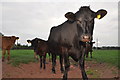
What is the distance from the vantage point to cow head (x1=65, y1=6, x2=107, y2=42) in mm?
5874

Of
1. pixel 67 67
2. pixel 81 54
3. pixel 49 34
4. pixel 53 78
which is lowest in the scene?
pixel 53 78

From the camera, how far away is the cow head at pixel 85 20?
19.3ft

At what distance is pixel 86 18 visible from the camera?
20.3 feet

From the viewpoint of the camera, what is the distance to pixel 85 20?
20.2 feet

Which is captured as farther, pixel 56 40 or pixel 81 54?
pixel 56 40

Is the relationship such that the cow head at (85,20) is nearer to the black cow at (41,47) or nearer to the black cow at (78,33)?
the black cow at (78,33)

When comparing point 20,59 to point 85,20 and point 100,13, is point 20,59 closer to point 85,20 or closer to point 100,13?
point 100,13

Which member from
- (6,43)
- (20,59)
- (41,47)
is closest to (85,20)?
(41,47)

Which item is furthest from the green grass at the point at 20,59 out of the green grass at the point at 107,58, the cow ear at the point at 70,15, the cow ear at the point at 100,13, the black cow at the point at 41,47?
the cow ear at the point at 100,13

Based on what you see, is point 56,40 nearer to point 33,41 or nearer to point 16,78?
point 16,78

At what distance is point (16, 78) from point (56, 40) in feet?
9.02

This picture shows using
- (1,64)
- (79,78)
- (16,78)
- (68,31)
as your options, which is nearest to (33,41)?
(1,64)

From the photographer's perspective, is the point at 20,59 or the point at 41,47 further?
the point at 20,59

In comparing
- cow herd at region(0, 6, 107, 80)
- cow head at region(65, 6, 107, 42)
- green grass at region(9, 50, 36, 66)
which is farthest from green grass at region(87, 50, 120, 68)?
cow head at region(65, 6, 107, 42)
